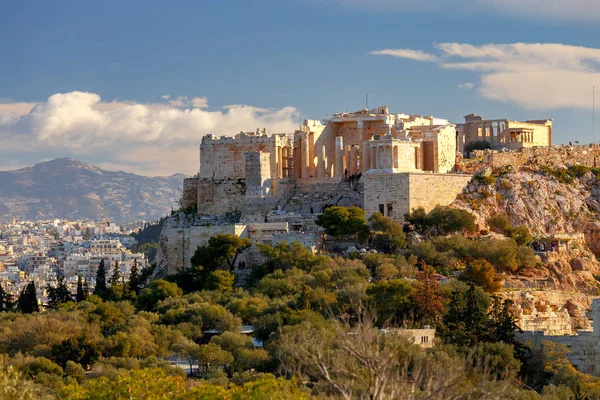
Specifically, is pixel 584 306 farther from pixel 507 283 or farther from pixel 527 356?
pixel 527 356

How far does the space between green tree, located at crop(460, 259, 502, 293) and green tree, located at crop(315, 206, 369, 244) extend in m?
7.50

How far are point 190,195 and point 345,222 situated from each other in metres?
15.4

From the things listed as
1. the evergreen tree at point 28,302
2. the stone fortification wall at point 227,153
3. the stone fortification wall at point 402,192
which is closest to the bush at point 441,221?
the stone fortification wall at point 402,192

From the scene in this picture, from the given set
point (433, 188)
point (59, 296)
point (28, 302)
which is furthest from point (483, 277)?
point (59, 296)

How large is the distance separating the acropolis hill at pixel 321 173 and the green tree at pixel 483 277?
8.67 meters

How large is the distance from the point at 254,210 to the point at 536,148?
49.7 ft

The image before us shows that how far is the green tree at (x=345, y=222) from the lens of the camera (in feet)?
202

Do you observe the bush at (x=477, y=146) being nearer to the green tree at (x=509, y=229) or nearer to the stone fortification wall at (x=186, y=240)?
the green tree at (x=509, y=229)

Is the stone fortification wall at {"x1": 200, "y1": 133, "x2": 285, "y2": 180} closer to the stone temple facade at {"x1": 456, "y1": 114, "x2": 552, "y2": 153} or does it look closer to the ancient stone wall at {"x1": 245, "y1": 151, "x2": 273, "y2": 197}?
the ancient stone wall at {"x1": 245, "y1": 151, "x2": 273, "y2": 197}

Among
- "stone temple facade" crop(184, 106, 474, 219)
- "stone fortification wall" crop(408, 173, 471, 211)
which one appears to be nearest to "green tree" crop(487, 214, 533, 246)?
"stone fortification wall" crop(408, 173, 471, 211)

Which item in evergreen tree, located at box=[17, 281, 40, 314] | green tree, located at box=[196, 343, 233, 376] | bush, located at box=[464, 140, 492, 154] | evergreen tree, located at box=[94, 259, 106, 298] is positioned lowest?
green tree, located at box=[196, 343, 233, 376]

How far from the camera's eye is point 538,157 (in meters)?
70.6

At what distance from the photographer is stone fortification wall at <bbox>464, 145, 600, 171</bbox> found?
2707 inches

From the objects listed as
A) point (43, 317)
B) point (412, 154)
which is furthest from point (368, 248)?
point (43, 317)
